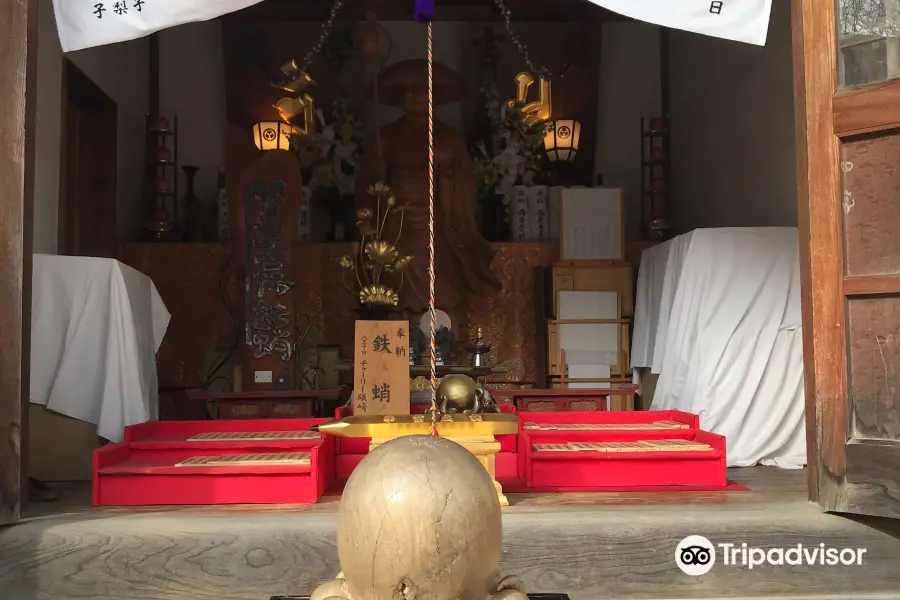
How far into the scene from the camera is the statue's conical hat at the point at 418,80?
639 centimetres

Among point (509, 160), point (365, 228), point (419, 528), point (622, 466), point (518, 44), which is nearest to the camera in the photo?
point (419, 528)

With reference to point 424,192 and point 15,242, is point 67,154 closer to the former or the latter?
point 424,192

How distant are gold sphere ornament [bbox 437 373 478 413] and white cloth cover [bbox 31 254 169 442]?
1.34 metres

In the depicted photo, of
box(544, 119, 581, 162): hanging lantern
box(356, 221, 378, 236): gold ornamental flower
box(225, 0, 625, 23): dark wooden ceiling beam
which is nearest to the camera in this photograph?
box(356, 221, 378, 236): gold ornamental flower

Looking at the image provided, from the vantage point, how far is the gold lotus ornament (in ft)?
18.8

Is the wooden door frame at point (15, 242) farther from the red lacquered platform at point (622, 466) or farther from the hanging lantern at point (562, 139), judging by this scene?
the hanging lantern at point (562, 139)

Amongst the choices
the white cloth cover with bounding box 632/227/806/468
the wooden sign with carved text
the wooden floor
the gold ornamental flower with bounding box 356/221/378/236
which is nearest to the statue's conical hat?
the gold ornamental flower with bounding box 356/221/378/236

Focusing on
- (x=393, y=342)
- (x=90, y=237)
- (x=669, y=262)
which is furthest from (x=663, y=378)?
(x=90, y=237)

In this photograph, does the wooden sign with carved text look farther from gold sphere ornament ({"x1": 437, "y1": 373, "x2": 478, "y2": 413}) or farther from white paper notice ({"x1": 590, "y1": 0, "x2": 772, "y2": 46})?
white paper notice ({"x1": 590, "y1": 0, "x2": 772, "y2": 46})

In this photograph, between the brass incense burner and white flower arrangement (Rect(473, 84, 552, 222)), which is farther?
white flower arrangement (Rect(473, 84, 552, 222))

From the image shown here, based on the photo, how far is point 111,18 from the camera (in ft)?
9.18

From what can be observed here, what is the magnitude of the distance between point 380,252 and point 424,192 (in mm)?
1170

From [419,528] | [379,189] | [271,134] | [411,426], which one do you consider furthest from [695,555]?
[271,134]

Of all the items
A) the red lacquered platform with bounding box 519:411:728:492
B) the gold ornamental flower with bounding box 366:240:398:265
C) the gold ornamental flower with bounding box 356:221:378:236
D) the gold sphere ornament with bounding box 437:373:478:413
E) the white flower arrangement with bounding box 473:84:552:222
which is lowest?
the red lacquered platform with bounding box 519:411:728:492
